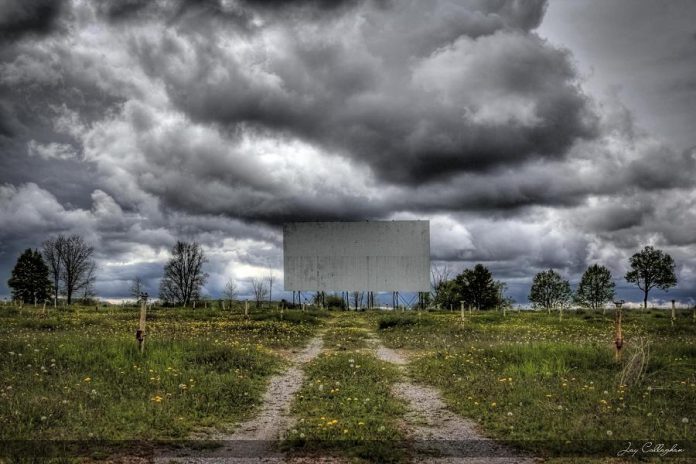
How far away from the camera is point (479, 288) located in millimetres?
99188

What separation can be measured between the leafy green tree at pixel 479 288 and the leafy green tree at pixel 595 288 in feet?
62.0

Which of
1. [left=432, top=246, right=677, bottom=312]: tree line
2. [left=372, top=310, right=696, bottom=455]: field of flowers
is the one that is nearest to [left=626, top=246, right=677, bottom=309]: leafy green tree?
[left=432, top=246, right=677, bottom=312]: tree line

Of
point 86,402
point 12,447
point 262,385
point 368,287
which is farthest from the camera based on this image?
point 368,287

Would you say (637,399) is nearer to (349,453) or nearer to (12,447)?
(349,453)

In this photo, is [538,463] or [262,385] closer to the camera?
[538,463]

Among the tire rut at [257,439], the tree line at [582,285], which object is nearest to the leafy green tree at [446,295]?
the tree line at [582,285]

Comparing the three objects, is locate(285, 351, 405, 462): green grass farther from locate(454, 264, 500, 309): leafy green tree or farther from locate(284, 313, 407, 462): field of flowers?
locate(454, 264, 500, 309): leafy green tree

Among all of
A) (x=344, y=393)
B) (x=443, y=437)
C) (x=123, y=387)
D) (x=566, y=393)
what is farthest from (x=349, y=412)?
(x=123, y=387)

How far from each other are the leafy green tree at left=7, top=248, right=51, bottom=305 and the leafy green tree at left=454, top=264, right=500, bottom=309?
75963 millimetres

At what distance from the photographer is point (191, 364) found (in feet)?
55.8

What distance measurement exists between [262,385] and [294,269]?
50.7 meters

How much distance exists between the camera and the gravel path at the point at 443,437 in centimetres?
895

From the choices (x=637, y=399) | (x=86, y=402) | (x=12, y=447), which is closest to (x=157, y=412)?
(x=86, y=402)

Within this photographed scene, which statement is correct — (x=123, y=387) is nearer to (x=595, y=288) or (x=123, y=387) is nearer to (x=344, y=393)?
(x=344, y=393)
